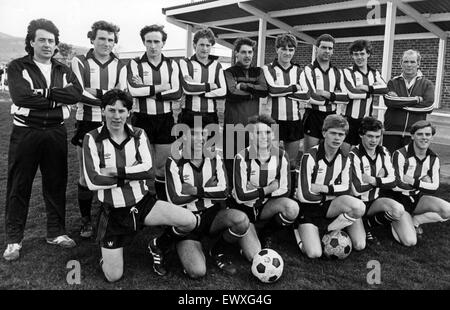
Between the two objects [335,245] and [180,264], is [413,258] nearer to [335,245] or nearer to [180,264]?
[335,245]

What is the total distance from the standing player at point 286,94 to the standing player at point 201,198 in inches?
47.6

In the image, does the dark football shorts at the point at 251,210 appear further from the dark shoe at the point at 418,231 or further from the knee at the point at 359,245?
the dark shoe at the point at 418,231

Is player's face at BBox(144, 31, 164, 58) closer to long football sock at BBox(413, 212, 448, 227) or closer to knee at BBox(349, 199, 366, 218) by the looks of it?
knee at BBox(349, 199, 366, 218)

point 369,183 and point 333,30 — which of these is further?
point 333,30

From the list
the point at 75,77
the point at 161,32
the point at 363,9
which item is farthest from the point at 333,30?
the point at 75,77

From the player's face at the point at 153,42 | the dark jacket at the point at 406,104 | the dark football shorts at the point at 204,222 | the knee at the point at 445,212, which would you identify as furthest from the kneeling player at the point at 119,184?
the dark jacket at the point at 406,104

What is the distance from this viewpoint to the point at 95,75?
3883mm

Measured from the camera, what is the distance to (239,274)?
338cm

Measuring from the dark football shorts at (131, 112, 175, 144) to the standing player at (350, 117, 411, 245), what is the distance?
182cm

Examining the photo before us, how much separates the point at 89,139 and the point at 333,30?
1045cm

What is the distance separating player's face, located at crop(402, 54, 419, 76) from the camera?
183 inches

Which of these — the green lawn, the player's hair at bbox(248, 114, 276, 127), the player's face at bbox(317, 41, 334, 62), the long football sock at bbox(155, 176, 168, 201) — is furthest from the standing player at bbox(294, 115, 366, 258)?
the long football sock at bbox(155, 176, 168, 201)

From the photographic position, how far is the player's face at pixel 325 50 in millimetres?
4413
